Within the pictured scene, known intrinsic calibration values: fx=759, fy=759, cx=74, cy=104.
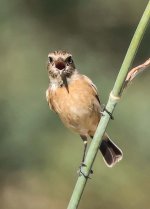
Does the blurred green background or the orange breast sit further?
the blurred green background

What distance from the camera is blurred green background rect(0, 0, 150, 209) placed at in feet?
27.3

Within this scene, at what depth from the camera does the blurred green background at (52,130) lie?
8.33 metres

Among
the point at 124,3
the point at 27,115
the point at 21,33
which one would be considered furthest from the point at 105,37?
the point at 27,115

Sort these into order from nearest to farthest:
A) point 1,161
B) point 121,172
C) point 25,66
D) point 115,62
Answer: point 121,172, point 1,161, point 25,66, point 115,62

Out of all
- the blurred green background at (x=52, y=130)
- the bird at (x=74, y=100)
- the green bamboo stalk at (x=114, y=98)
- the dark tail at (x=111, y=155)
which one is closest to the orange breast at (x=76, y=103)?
the bird at (x=74, y=100)

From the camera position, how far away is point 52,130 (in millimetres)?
8938

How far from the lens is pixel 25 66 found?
9688 mm

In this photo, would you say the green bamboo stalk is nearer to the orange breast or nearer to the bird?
the bird

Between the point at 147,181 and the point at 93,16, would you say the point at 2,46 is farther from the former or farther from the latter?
the point at 147,181

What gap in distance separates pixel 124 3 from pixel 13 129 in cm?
363

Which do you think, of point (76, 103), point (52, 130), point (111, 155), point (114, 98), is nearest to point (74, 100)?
point (76, 103)

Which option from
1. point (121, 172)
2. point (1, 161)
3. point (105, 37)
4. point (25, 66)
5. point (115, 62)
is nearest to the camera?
point (121, 172)

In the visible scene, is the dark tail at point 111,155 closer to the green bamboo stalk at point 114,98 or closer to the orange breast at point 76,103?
the orange breast at point 76,103

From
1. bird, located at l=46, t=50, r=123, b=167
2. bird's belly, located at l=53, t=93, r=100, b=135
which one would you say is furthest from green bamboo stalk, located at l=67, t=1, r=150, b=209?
bird's belly, located at l=53, t=93, r=100, b=135
